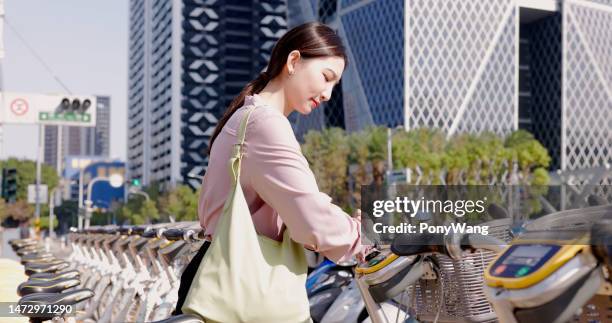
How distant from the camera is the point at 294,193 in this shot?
1.62 meters

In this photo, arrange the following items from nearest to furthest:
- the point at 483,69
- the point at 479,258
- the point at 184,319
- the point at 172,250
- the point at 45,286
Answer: the point at 184,319 < the point at 479,258 < the point at 45,286 < the point at 172,250 < the point at 483,69

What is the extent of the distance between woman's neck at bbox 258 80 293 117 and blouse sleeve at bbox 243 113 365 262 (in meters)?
0.15

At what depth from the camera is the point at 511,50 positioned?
66.2 metres

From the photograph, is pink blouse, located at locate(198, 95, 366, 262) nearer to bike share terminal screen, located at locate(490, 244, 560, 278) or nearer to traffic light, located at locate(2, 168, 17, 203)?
bike share terminal screen, located at locate(490, 244, 560, 278)

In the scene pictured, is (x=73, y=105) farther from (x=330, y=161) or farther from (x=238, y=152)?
(x=330, y=161)

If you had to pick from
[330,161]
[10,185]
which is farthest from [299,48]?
[330,161]

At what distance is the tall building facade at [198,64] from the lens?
10231 centimetres

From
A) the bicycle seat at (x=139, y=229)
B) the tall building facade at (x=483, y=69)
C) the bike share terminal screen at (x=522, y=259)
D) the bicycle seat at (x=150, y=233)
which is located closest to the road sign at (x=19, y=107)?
the bicycle seat at (x=139, y=229)

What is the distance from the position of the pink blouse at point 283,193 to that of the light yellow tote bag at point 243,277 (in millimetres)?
50

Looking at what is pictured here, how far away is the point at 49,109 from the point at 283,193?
827 inches

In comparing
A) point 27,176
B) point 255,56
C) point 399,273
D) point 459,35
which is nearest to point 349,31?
point 459,35

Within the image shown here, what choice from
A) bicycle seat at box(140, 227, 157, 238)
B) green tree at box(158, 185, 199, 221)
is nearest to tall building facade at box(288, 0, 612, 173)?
green tree at box(158, 185, 199, 221)

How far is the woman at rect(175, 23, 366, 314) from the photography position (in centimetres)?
162

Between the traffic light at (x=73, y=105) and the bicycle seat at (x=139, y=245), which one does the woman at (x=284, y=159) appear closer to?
the bicycle seat at (x=139, y=245)
